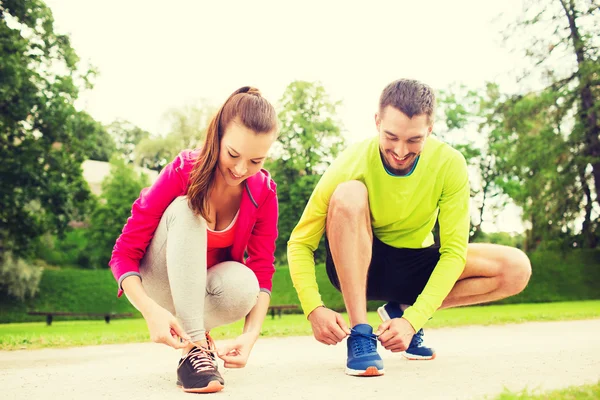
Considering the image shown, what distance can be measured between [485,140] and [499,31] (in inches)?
359

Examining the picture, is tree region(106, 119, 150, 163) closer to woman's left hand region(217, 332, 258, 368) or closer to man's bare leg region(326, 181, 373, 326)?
man's bare leg region(326, 181, 373, 326)

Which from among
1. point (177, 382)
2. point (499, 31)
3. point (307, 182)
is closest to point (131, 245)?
point (177, 382)

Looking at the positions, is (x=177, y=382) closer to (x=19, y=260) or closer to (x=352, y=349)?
(x=352, y=349)

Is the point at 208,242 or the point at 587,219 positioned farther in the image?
the point at 587,219

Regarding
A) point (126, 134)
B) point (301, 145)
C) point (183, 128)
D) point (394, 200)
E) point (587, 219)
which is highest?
point (126, 134)

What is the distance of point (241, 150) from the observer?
3.01 metres

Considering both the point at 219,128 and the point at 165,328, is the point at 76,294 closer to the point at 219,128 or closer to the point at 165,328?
the point at 219,128

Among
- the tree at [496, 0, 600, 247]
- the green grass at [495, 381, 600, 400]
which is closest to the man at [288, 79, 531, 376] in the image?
the green grass at [495, 381, 600, 400]

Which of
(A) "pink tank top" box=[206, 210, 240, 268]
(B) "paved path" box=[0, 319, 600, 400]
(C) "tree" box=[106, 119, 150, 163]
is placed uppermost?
(C) "tree" box=[106, 119, 150, 163]

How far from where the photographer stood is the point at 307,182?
1119 inches

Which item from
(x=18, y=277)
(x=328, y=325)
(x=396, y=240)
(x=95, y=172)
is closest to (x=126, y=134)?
(x=95, y=172)

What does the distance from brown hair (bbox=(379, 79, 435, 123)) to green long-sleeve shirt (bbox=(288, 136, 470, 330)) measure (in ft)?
1.08

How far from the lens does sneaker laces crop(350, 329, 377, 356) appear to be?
325 centimetres

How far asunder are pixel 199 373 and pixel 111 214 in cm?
3587
